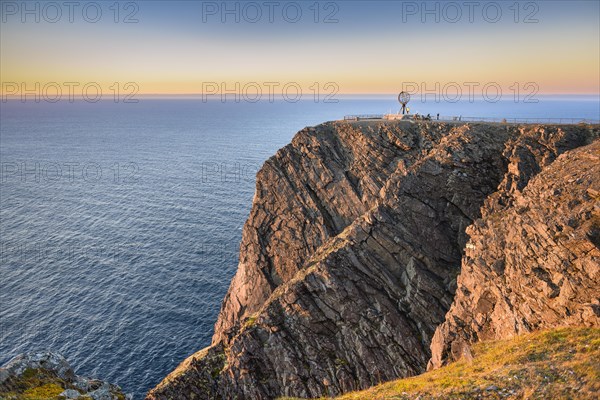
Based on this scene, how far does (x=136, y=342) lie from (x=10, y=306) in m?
27.4

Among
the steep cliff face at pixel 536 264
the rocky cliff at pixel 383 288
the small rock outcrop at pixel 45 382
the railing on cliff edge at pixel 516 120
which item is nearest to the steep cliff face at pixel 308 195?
the rocky cliff at pixel 383 288

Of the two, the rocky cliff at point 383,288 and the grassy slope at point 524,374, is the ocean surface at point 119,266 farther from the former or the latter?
the grassy slope at point 524,374

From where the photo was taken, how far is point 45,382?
1165 inches

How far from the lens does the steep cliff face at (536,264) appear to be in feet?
98.7

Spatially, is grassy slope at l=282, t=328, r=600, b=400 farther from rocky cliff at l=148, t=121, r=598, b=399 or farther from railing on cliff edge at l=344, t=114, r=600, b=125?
railing on cliff edge at l=344, t=114, r=600, b=125

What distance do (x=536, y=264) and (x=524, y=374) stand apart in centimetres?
1380

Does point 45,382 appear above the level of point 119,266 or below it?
above

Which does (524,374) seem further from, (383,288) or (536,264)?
(383,288)

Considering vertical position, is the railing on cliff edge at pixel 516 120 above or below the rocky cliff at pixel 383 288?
above

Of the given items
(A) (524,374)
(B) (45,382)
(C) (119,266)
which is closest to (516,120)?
(A) (524,374)

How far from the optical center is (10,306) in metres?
75.5

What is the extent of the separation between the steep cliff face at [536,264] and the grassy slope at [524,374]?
8.37 ft

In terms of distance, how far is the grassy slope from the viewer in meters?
21.2

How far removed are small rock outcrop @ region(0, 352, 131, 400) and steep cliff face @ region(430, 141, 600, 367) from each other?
1097 inches
